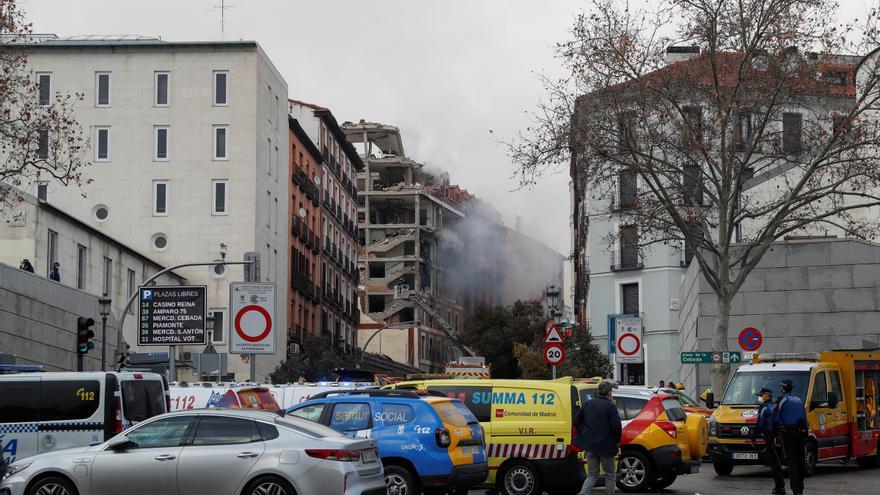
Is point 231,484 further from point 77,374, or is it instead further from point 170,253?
point 170,253

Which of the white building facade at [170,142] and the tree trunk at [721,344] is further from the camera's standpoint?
the white building facade at [170,142]

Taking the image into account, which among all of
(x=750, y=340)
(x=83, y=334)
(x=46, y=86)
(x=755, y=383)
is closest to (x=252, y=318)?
(x=755, y=383)

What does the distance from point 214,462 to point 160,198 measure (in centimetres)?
5107

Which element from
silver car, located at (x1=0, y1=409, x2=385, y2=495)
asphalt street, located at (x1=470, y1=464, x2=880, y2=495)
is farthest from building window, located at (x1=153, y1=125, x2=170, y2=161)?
silver car, located at (x1=0, y1=409, x2=385, y2=495)

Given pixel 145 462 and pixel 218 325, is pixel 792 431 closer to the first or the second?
pixel 145 462

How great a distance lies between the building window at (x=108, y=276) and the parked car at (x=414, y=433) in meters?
34.8

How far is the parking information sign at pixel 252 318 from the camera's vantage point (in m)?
22.8

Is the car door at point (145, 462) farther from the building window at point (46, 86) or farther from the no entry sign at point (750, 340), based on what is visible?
the building window at point (46, 86)

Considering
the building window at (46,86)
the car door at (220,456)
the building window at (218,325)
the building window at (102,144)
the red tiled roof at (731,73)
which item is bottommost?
the car door at (220,456)

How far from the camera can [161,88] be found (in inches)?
2562

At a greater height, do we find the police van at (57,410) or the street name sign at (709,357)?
the street name sign at (709,357)

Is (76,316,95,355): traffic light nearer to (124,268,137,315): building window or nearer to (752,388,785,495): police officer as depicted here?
(752,388,785,495): police officer

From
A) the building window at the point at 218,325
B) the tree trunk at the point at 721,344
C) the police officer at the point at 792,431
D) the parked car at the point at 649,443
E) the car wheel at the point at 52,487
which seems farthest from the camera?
the building window at the point at 218,325

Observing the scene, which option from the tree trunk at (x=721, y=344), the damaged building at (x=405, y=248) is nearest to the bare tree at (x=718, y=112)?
the tree trunk at (x=721, y=344)
